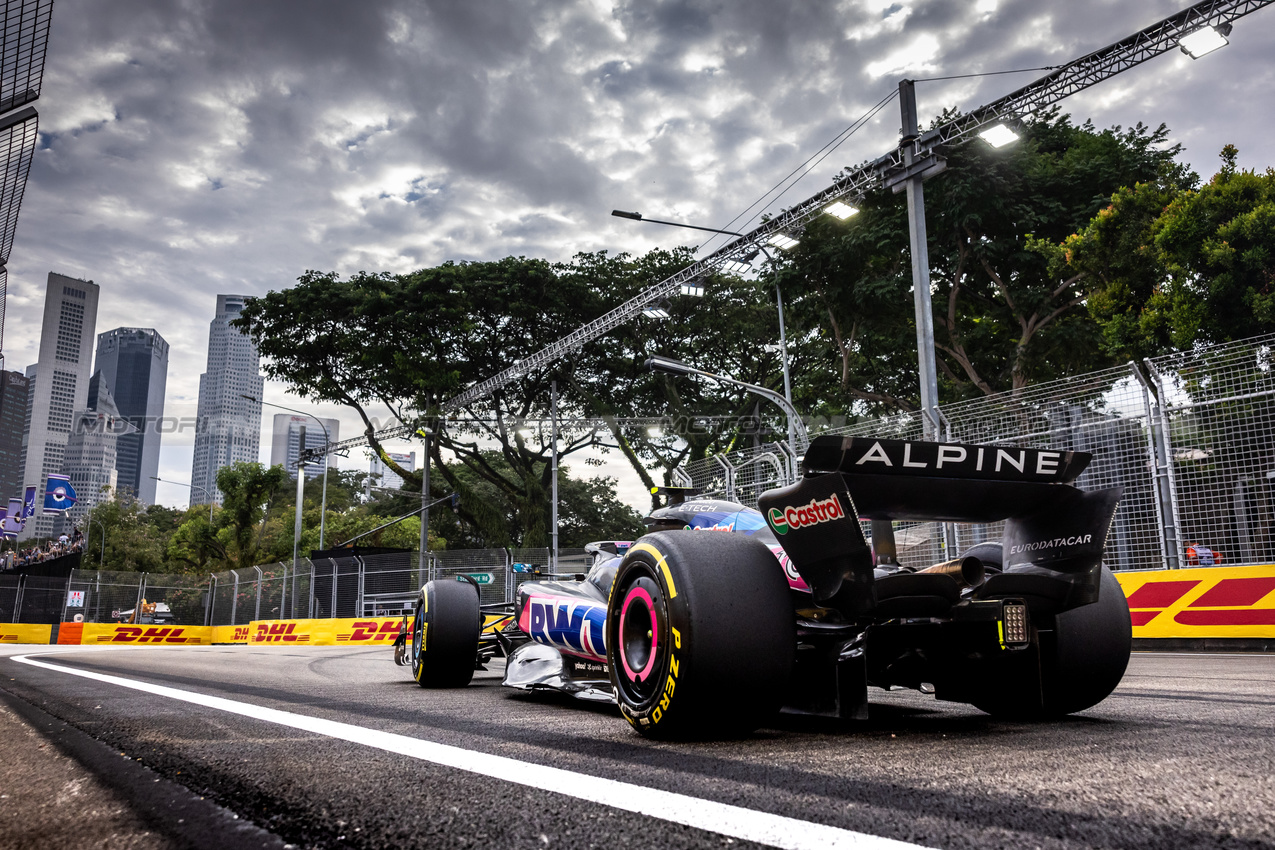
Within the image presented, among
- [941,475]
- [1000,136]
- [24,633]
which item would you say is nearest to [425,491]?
[24,633]

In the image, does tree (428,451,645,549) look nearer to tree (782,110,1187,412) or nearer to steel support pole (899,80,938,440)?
tree (782,110,1187,412)

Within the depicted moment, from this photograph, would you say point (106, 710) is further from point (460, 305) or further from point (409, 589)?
point (460, 305)

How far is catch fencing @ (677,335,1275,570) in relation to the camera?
27.4 feet

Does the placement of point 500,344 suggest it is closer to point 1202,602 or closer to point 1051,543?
point 1202,602

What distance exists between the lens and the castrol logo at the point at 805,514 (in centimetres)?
251

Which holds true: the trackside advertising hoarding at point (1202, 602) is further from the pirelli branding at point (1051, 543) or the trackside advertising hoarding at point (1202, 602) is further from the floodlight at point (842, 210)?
the floodlight at point (842, 210)

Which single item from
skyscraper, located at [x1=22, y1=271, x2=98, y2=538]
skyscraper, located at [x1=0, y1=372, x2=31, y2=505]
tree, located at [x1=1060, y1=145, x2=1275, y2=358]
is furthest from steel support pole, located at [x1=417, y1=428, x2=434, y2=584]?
skyscraper, located at [x1=0, y1=372, x2=31, y2=505]

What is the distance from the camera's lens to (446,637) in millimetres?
5492

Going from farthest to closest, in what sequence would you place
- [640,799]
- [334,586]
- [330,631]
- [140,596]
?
[140,596]
[334,586]
[330,631]
[640,799]

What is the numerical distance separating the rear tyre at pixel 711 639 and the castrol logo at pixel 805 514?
13 cm

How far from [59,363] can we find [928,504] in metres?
127

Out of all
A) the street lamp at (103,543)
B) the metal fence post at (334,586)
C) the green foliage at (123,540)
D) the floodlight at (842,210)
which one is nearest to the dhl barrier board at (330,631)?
the metal fence post at (334,586)

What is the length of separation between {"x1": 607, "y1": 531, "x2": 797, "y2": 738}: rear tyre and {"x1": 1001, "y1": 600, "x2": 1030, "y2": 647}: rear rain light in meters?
0.67

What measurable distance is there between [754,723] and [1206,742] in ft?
4.18
